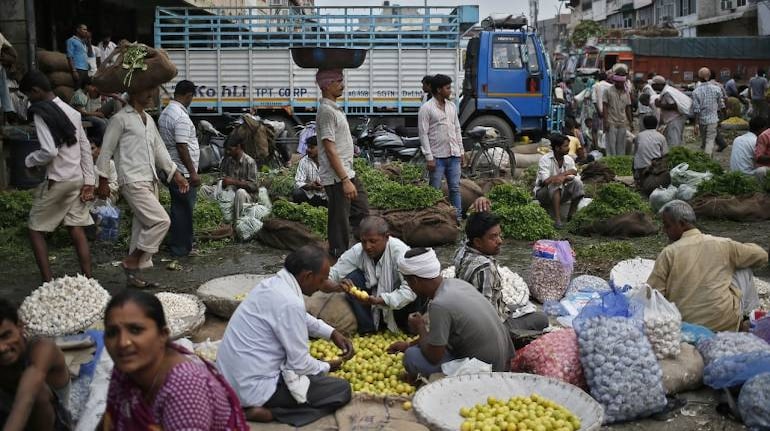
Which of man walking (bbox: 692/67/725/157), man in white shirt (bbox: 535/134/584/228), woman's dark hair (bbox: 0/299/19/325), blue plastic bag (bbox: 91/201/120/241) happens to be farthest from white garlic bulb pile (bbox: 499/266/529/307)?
man walking (bbox: 692/67/725/157)

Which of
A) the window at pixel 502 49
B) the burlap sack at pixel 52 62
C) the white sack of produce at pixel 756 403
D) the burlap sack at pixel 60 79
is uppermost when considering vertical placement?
the window at pixel 502 49

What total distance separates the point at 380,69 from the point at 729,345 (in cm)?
1287

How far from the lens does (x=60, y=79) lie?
1362 cm

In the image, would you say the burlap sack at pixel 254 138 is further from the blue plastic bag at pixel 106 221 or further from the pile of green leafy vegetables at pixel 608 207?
the pile of green leafy vegetables at pixel 608 207

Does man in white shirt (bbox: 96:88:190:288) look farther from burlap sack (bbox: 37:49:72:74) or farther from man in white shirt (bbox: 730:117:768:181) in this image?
man in white shirt (bbox: 730:117:768:181)

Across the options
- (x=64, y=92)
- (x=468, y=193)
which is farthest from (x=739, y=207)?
(x=64, y=92)

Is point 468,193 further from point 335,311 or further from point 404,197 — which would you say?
point 335,311

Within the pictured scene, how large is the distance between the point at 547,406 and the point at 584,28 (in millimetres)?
42225

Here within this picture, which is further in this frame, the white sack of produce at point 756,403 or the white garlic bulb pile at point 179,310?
the white garlic bulb pile at point 179,310

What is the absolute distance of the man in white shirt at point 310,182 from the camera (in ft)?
32.3

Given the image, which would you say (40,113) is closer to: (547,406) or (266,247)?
(266,247)

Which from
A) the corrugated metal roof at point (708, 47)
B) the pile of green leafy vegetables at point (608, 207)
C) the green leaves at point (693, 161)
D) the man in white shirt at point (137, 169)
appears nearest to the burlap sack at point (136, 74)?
the man in white shirt at point (137, 169)

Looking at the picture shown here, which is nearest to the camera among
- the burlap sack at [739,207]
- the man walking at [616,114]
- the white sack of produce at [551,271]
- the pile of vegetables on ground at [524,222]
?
the white sack of produce at [551,271]

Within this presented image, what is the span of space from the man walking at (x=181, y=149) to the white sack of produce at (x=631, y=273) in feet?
13.3
